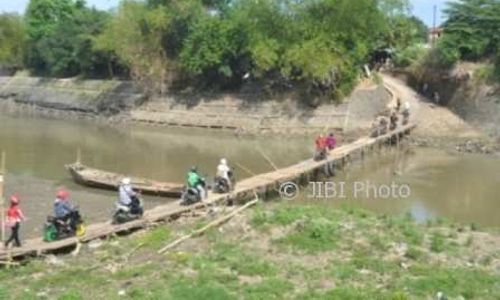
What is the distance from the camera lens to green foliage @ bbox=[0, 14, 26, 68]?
3319 inches

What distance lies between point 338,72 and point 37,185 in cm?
2565

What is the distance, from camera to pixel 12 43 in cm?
8506

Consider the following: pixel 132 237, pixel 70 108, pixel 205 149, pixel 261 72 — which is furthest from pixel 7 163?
pixel 70 108

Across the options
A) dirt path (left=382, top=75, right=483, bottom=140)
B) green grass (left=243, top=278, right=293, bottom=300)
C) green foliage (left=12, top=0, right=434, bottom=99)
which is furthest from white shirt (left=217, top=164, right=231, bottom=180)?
green foliage (left=12, top=0, right=434, bottom=99)

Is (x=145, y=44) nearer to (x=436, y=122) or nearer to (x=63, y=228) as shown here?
(x=436, y=122)

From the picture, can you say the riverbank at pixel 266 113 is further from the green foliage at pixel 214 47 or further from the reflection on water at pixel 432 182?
the reflection on water at pixel 432 182

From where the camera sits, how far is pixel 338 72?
49.2 meters

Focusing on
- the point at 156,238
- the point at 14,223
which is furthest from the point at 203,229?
the point at 14,223

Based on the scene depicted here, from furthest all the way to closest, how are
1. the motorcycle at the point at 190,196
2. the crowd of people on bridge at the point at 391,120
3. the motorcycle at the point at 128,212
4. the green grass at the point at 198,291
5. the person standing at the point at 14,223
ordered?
the crowd of people on bridge at the point at 391,120 < the motorcycle at the point at 190,196 < the motorcycle at the point at 128,212 < the person standing at the point at 14,223 < the green grass at the point at 198,291

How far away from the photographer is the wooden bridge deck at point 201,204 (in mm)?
17141

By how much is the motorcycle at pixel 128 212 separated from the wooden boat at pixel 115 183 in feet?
17.4

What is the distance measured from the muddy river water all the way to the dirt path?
3531 millimetres

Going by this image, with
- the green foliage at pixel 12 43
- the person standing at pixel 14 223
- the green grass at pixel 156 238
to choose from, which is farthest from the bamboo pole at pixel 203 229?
the green foliage at pixel 12 43

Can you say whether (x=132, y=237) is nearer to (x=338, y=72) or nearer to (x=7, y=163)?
(x=7, y=163)
